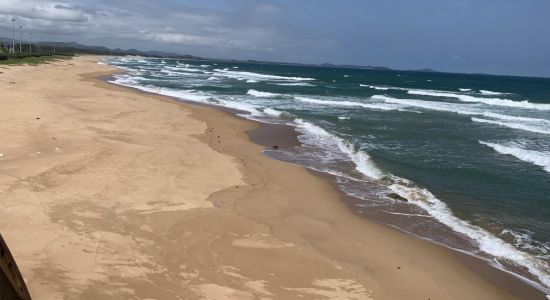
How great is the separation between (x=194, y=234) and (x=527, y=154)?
13410 mm

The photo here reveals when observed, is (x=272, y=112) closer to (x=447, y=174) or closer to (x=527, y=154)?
(x=527, y=154)

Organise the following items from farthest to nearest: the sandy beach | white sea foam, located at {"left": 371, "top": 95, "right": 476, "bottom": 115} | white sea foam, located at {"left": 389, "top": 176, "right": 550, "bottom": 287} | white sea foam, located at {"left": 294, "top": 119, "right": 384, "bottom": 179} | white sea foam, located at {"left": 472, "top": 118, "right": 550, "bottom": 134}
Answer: white sea foam, located at {"left": 371, "top": 95, "right": 476, "bottom": 115}
white sea foam, located at {"left": 472, "top": 118, "right": 550, "bottom": 134}
white sea foam, located at {"left": 294, "top": 119, "right": 384, "bottom": 179}
white sea foam, located at {"left": 389, "top": 176, "right": 550, "bottom": 287}
the sandy beach

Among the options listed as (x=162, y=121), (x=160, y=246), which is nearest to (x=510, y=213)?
(x=160, y=246)

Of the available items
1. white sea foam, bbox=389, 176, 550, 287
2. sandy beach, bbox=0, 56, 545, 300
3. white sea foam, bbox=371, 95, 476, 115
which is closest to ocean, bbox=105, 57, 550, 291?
white sea foam, bbox=389, 176, 550, 287

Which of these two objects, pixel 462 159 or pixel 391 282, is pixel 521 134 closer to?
pixel 462 159

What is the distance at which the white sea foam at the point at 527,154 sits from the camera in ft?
50.8

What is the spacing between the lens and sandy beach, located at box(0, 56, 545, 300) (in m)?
5.84

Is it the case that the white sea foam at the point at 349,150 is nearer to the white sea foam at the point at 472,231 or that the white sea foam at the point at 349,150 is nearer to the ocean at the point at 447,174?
the ocean at the point at 447,174

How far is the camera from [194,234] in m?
7.33

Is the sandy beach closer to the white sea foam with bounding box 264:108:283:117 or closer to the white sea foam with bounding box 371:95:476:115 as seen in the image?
the white sea foam with bounding box 264:108:283:117

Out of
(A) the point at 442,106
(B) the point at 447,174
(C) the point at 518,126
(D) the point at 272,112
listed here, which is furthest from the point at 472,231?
(A) the point at 442,106

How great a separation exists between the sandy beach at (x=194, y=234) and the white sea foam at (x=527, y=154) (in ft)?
26.4

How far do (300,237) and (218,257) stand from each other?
1672 mm

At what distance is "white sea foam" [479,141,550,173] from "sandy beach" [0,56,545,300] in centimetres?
806
